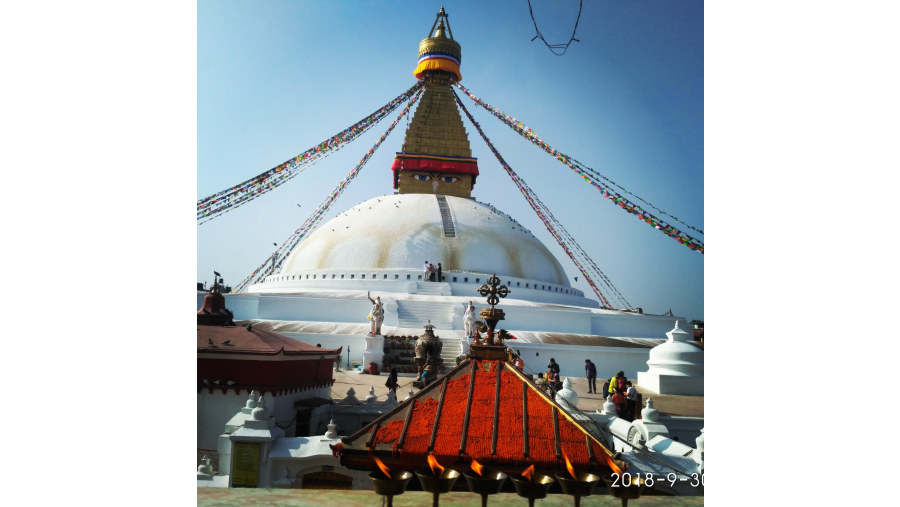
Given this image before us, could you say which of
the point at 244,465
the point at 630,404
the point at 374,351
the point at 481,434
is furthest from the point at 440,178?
the point at 481,434

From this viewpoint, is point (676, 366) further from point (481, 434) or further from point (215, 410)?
point (215, 410)

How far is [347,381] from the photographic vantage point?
5.78 metres

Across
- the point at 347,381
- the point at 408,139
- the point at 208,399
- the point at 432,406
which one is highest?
the point at 408,139

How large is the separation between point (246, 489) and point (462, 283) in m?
8.65

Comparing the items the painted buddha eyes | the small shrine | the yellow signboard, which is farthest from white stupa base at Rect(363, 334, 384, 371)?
the painted buddha eyes

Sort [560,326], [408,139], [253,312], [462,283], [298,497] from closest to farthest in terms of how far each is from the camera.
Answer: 1. [298,497]
2. [253,312]
3. [560,326]
4. [462,283]
5. [408,139]

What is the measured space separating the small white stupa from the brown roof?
125 inches

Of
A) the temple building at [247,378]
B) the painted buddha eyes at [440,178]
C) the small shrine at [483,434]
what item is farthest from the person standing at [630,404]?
the painted buddha eyes at [440,178]

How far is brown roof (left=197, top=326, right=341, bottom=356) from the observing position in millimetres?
3380

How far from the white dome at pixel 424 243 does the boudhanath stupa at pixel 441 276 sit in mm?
26

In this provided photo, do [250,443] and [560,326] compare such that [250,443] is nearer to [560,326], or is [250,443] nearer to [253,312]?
[253,312]

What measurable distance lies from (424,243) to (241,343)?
323 inches

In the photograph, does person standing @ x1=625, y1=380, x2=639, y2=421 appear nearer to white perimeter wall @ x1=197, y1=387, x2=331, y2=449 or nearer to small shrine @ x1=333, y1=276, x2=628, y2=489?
small shrine @ x1=333, y1=276, x2=628, y2=489

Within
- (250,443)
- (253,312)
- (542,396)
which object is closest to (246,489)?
(250,443)
